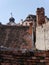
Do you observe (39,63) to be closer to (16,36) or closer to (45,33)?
(45,33)

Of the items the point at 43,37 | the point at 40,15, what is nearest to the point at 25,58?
the point at 43,37

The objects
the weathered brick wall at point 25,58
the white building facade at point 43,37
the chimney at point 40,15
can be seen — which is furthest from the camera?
the chimney at point 40,15

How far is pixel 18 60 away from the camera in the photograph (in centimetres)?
532

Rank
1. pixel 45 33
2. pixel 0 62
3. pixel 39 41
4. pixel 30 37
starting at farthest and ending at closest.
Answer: pixel 30 37
pixel 39 41
pixel 45 33
pixel 0 62

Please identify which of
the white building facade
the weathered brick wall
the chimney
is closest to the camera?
the weathered brick wall

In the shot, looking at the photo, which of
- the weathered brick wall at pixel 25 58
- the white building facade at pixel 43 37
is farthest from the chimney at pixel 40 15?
the weathered brick wall at pixel 25 58

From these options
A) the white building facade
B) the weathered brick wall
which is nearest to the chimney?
the white building facade

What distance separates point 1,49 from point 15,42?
1692 centimetres

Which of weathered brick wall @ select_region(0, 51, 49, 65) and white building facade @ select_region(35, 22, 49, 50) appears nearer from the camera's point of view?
weathered brick wall @ select_region(0, 51, 49, 65)

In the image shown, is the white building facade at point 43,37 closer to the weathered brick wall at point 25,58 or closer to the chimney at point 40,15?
the chimney at point 40,15

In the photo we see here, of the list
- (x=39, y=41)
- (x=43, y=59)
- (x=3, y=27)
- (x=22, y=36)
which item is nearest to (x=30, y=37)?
(x=22, y=36)

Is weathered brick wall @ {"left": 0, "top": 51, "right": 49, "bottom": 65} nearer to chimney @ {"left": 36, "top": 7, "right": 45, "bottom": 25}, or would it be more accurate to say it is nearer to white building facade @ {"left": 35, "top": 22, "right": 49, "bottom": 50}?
white building facade @ {"left": 35, "top": 22, "right": 49, "bottom": 50}

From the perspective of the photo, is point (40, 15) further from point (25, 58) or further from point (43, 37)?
point (25, 58)

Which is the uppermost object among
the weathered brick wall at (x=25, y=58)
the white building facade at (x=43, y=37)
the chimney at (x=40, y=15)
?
the chimney at (x=40, y=15)
